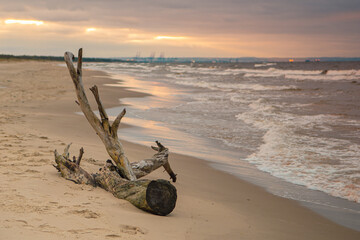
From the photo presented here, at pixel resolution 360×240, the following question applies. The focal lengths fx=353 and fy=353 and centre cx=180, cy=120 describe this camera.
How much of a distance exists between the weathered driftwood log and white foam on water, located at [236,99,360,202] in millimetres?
3283

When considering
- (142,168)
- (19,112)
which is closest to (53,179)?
(142,168)

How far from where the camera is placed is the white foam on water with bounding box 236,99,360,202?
6.52 m

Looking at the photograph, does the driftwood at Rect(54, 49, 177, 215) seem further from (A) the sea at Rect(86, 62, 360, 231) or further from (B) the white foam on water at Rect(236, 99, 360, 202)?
(B) the white foam on water at Rect(236, 99, 360, 202)

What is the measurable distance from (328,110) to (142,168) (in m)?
13.9

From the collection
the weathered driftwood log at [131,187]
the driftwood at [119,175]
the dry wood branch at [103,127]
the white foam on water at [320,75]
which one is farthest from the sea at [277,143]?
the white foam on water at [320,75]

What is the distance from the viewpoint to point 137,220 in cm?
404

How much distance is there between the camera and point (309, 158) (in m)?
8.11

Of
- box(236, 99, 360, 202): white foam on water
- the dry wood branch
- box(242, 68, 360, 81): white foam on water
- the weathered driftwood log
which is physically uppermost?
box(242, 68, 360, 81): white foam on water

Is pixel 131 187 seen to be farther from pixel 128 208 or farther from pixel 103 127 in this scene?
pixel 103 127

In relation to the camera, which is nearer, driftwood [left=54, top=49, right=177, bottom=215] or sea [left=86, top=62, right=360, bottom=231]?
driftwood [left=54, top=49, right=177, bottom=215]

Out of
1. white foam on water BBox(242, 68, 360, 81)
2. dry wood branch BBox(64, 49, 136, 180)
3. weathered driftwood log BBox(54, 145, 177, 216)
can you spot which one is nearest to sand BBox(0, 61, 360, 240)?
weathered driftwood log BBox(54, 145, 177, 216)

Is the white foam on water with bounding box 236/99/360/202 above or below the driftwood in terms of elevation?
below

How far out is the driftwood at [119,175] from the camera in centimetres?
430

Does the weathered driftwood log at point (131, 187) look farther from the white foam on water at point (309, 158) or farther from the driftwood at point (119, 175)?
the white foam on water at point (309, 158)
